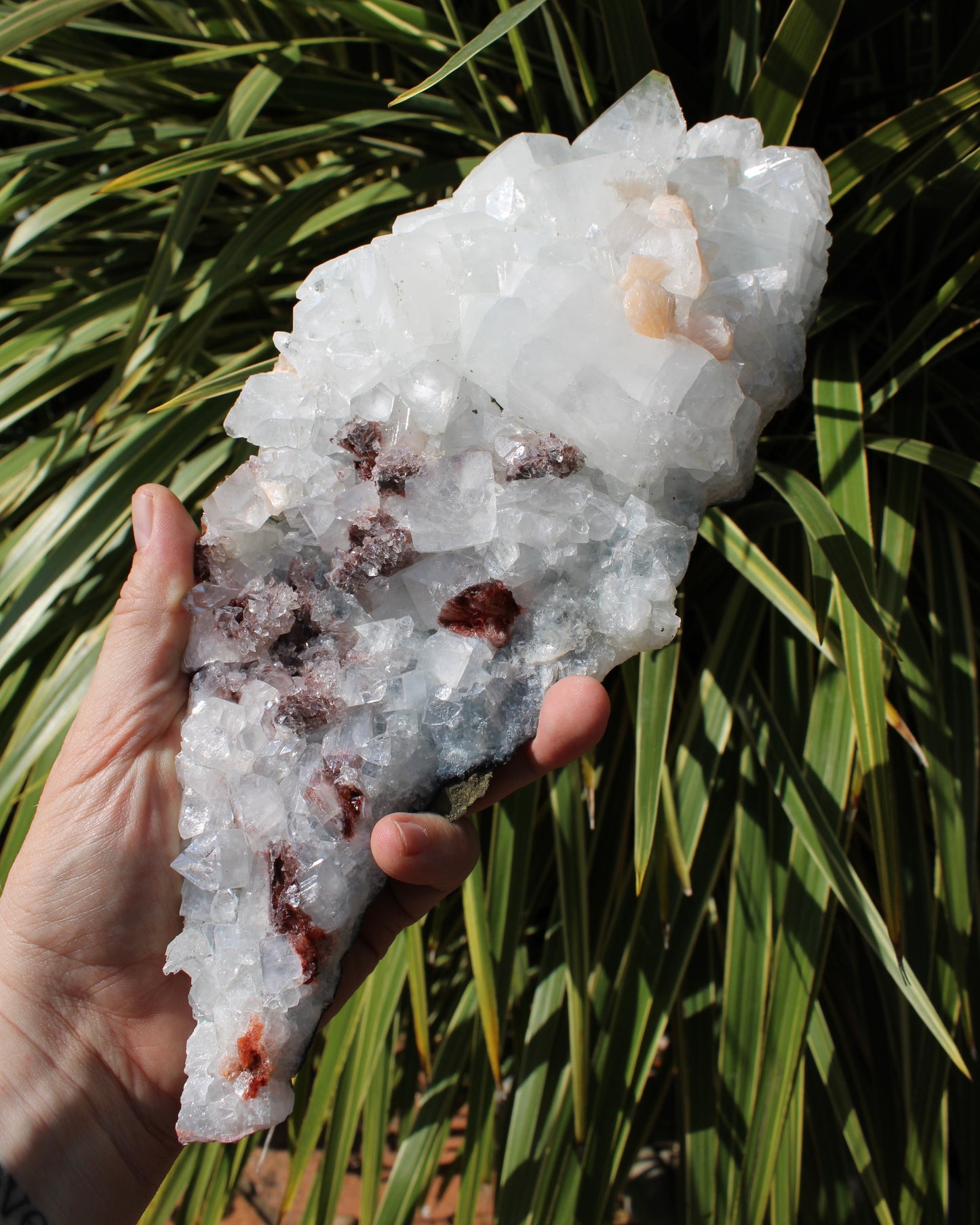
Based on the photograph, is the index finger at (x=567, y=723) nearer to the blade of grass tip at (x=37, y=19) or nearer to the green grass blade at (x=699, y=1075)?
the green grass blade at (x=699, y=1075)

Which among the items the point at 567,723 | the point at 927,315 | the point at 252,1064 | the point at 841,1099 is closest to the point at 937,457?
the point at 927,315

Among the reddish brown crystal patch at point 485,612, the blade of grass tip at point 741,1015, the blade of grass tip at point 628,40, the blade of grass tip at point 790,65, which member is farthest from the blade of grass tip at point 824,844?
the blade of grass tip at point 628,40

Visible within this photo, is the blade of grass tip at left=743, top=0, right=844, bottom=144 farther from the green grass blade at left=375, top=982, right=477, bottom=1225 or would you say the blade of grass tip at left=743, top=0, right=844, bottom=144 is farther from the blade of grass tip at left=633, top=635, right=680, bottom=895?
the green grass blade at left=375, top=982, right=477, bottom=1225

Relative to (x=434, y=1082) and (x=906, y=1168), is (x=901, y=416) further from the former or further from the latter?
(x=434, y=1082)

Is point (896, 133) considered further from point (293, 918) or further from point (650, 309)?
point (293, 918)

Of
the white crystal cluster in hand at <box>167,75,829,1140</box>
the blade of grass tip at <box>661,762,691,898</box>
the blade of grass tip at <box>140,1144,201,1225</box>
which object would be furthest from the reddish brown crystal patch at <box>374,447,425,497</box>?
the blade of grass tip at <box>140,1144,201,1225</box>
